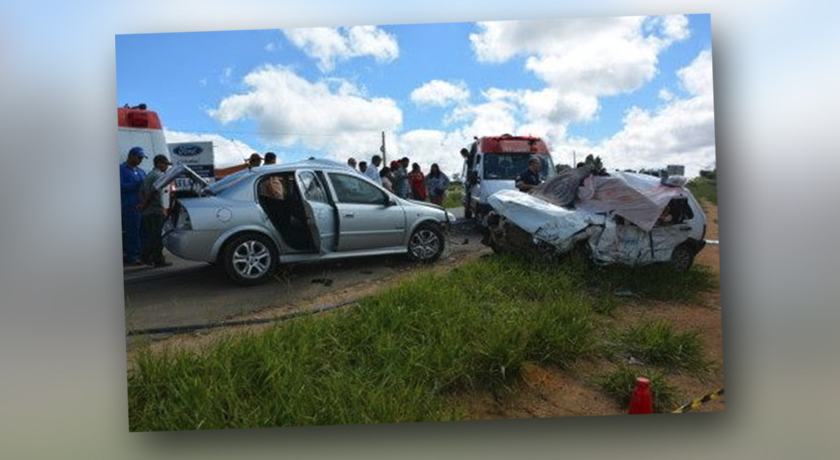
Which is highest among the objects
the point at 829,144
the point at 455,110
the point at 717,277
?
the point at 455,110

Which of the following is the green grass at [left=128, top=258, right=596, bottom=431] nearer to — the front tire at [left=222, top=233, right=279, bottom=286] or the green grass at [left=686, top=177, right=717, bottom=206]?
the front tire at [left=222, top=233, right=279, bottom=286]

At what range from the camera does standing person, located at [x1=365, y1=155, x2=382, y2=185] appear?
2482 mm

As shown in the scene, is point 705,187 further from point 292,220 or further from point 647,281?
point 292,220

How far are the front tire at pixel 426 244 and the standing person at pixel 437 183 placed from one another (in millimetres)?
133

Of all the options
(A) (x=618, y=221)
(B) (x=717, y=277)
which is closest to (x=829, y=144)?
(B) (x=717, y=277)

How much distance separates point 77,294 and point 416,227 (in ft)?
4.81

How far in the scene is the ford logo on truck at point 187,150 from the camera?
7.66 ft

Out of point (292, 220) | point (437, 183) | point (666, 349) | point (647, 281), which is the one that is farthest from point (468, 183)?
point (666, 349)

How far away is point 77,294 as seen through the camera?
7.59 ft

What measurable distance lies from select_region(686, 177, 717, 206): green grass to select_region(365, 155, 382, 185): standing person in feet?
4.60

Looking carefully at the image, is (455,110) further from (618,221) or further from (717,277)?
(717,277)

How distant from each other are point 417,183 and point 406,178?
56mm

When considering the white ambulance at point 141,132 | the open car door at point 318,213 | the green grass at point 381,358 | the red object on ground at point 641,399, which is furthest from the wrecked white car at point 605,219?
the white ambulance at point 141,132

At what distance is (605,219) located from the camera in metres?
2.63
